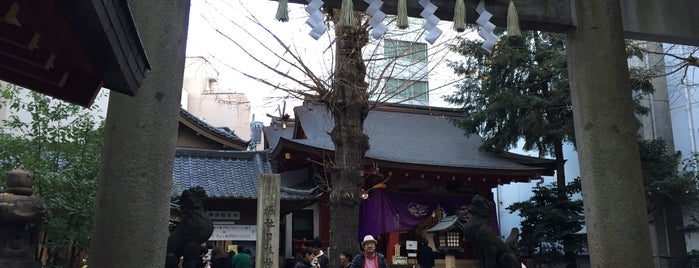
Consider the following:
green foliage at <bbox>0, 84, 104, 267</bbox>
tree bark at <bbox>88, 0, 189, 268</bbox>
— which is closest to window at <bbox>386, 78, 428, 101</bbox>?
green foliage at <bbox>0, 84, 104, 267</bbox>

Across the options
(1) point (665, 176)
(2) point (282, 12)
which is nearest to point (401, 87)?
(2) point (282, 12)

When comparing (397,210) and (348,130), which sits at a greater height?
(348,130)

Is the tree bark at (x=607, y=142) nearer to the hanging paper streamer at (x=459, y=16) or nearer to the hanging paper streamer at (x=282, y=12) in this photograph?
the hanging paper streamer at (x=459, y=16)

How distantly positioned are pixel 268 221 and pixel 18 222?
4.70 metres

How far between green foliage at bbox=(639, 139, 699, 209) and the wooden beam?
8509 millimetres

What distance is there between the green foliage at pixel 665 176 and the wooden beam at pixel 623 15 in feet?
27.9

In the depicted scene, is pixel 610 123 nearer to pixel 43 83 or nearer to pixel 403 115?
pixel 43 83

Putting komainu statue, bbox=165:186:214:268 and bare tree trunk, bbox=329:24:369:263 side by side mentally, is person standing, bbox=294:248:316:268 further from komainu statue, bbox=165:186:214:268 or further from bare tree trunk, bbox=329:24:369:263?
komainu statue, bbox=165:186:214:268

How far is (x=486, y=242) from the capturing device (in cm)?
486

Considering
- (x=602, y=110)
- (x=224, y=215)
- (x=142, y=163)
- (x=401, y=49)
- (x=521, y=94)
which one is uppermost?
(x=521, y=94)

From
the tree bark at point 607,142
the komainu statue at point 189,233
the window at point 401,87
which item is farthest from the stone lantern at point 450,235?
the komainu statue at point 189,233

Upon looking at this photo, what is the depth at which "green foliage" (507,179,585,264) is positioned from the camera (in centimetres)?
1391

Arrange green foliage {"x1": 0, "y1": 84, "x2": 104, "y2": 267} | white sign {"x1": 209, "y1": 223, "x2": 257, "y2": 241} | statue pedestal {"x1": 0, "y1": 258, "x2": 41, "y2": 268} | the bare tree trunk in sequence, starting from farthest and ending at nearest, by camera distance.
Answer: white sign {"x1": 209, "y1": 223, "x2": 257, "y2": 241}, the bare tree trunk, green foliage {"x1": 0, "y1": 84, "x2": 104, "y2": 267}, statue pedestal {"x1": 0, "y1": 258, "x2": 41, "y2": 268}

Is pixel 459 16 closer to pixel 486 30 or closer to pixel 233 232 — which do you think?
pixel 486 30
